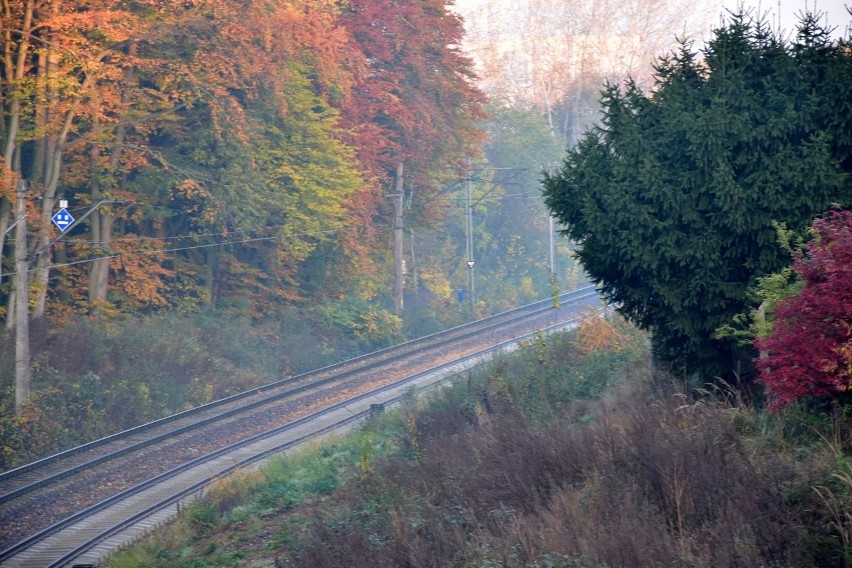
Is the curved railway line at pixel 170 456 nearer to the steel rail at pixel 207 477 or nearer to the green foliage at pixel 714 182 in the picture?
the steel rail at pixel 207 477

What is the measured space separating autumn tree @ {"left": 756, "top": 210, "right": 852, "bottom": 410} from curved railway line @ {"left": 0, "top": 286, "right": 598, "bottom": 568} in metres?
11.2

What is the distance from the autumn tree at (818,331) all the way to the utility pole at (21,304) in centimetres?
1826

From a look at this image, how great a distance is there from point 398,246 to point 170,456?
1903cm

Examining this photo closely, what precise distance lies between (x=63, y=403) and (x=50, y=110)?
8710 mm

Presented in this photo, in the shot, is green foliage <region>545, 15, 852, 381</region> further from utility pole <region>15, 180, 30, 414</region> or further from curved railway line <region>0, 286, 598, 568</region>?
utility pole <region>15, 180, 30, 414</region>

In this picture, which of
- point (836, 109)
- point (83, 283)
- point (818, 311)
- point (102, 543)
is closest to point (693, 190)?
point (836, 109)

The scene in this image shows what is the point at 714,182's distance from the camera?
1263 cm

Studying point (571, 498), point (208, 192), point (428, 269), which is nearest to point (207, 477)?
point (571, 498)

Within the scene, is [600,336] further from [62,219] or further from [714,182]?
[62,219]

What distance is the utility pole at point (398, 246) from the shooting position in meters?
38.2

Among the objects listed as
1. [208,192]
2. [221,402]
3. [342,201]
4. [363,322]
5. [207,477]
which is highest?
[208,192]

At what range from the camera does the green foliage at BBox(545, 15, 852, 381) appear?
12500 millimetres

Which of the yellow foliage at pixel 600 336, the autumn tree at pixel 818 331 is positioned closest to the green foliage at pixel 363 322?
the yellow foliage at pixel 600 336

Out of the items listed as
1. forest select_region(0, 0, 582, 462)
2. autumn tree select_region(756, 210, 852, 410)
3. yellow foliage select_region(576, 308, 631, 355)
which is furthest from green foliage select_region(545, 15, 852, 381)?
forest select_region(0, 0, 582, 462)
